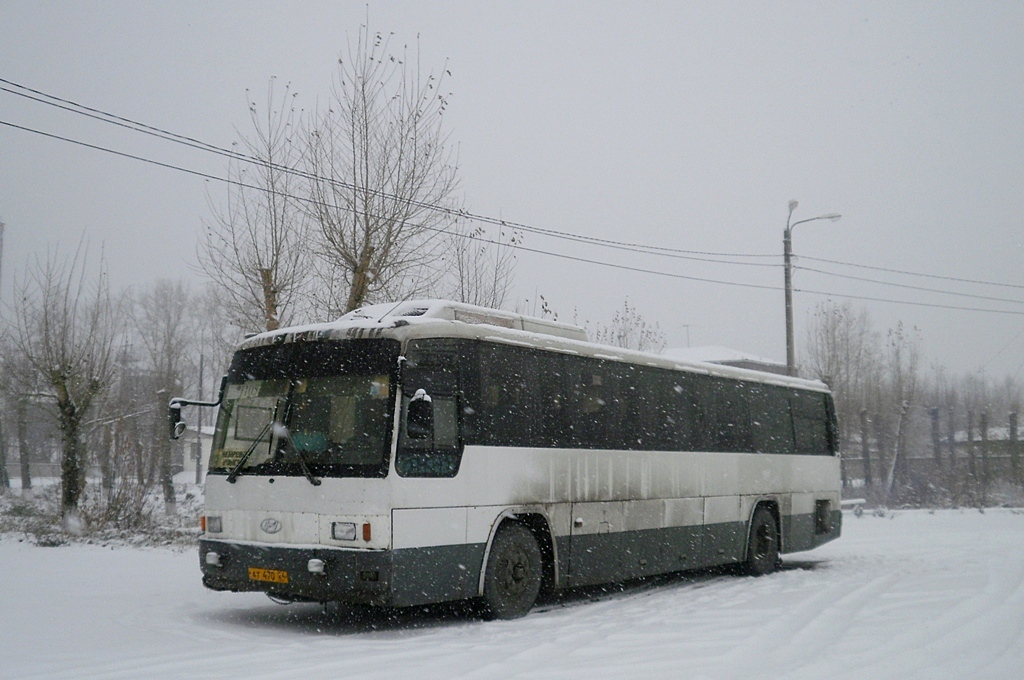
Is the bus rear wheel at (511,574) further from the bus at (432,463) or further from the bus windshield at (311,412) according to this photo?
the bus windshield at (311,412)

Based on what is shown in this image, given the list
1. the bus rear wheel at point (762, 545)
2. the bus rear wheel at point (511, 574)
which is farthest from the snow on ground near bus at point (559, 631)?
the bus rear wheel at point (762, 545)

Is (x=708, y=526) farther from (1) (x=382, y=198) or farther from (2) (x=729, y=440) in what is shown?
(1) (x=382, y=198)

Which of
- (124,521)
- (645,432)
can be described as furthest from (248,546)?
(124,521)

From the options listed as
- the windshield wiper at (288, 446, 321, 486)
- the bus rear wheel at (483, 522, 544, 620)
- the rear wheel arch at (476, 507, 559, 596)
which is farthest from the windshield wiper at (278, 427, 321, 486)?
the rear wheel arch at (476, 507, 559, 596)

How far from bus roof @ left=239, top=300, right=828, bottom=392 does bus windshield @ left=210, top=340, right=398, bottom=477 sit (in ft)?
0.41

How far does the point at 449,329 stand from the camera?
10.3 m

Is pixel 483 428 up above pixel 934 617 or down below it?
above

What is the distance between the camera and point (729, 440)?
15336 millimetres

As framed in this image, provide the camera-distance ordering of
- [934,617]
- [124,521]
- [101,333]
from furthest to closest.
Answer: [101,333], [124,521], [934,617]

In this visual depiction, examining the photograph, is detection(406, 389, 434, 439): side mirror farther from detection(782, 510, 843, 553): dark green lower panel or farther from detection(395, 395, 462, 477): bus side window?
detection(782, 510, 843, 553): dark green lower panel

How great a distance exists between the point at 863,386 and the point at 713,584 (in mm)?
41047

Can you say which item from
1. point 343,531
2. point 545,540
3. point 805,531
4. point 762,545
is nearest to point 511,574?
point 545,540

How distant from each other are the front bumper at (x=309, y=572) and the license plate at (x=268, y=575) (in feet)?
0.09

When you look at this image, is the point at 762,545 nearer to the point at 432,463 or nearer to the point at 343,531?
the point at 432,463
